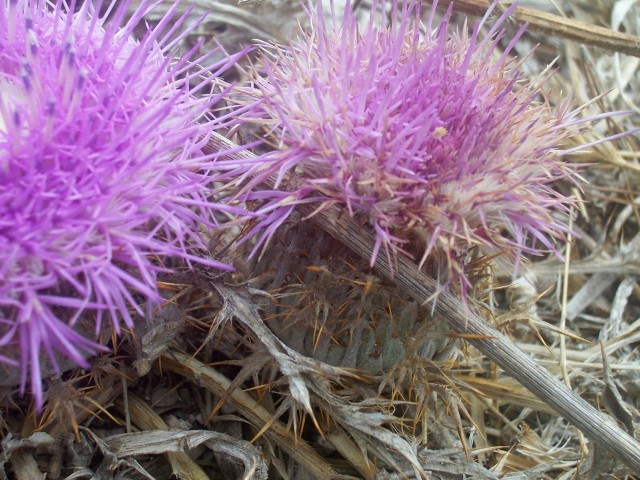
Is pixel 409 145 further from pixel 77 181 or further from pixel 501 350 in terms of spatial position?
pixel 77 181

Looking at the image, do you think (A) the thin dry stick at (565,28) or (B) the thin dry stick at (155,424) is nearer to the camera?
(B) the thin dry stick at (155,424)

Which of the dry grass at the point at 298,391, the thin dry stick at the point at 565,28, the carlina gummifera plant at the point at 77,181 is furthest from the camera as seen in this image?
the thin dry stick at the point at 565,28

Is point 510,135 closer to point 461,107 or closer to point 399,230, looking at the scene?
point 461,107

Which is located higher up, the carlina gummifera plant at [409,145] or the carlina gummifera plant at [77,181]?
the carlina gummifera plant at [409,145]

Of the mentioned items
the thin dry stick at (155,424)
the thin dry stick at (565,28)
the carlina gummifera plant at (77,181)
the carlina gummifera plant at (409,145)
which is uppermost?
the thin dry stick at (565,28)

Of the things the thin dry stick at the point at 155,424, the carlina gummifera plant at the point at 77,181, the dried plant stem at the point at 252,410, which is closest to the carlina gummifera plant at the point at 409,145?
the carlina gummifera plant at the point at 77,181

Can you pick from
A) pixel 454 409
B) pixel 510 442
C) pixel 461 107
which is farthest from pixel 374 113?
Result: pixel 510 442

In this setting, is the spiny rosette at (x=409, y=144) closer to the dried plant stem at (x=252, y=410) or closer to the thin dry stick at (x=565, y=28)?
the dried plant stem at (x=252, y=410)
